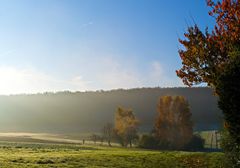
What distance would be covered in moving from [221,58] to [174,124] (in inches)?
3273

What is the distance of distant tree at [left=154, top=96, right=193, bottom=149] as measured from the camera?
11356 centimetres

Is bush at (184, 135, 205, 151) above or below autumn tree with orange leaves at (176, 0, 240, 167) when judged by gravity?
below

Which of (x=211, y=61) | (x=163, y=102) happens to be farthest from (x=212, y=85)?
(x=163, y=102)

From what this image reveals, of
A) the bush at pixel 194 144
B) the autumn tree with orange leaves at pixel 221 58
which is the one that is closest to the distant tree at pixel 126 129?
the bush at pixel 194 144

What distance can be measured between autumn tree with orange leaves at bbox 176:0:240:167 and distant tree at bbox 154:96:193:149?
79.2 m

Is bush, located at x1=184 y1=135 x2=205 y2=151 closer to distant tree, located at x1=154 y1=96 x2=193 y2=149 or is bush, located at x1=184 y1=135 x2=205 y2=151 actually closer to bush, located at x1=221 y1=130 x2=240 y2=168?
distant tree, located at x1=154 y1=96 x2=193 y2=149

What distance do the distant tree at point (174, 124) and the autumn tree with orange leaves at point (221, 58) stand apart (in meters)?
79.2

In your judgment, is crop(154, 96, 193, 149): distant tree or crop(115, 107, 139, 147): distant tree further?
crop(115, 107, 139, 147): distant tree

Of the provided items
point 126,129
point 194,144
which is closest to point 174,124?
point 194,144

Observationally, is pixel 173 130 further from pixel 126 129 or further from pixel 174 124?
pixel 126 129

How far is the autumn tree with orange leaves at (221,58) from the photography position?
27.5 meters

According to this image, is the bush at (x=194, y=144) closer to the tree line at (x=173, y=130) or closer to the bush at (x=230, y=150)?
the tree line at (x=173, y=130)

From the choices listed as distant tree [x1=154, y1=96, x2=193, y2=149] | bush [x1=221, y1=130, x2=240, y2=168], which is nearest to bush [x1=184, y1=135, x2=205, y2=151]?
distant tree [x1=154, y1=96, x2=193, y2=149]

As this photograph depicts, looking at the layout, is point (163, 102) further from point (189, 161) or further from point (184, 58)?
point (184, 58)
